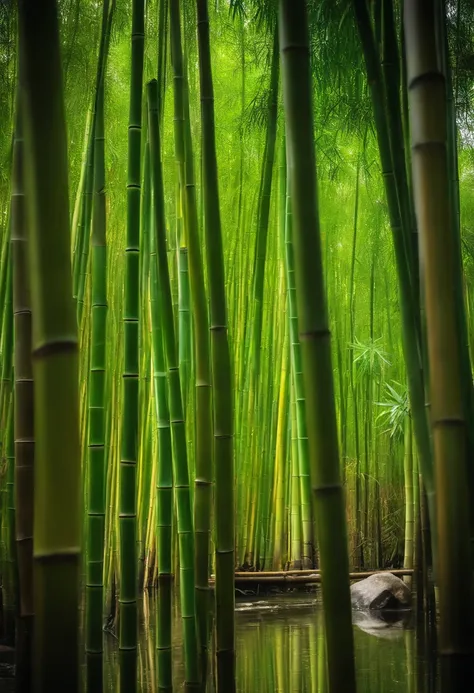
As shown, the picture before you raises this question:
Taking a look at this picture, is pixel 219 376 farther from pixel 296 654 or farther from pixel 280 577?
pixel 280 577

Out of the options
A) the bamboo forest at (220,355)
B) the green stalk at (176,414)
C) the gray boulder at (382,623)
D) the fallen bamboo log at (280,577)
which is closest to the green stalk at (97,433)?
the bamboo forest at (220,355)

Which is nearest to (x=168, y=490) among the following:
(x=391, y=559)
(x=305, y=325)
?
(x=305, y=325)

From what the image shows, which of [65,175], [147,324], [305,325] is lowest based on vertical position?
[305,325]

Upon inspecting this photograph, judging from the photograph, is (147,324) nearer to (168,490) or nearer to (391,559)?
(168,490)

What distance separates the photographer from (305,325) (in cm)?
93

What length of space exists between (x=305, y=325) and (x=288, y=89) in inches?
11.6

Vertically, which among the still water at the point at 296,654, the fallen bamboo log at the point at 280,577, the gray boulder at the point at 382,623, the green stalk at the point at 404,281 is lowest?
the gray boulder at the point at 382,623

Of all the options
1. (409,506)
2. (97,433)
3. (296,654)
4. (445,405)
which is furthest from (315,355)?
(409,506)

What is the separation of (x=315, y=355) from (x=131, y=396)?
799 millimetres

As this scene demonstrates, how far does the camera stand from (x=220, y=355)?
1563 mm

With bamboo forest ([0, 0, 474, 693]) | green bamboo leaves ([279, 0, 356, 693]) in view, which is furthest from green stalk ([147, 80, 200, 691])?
green bamboo leaves ([279, 0, 356, 693])

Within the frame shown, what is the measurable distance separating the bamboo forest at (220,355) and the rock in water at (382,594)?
0.4 inches

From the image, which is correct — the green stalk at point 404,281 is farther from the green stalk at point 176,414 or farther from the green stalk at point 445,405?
the green stalk at point 176,414

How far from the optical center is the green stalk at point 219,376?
1553mm
